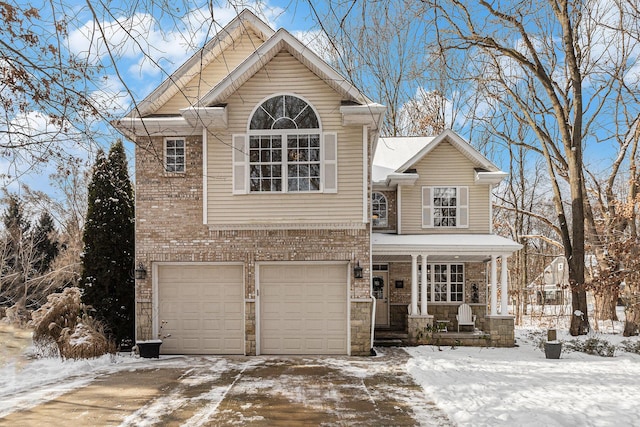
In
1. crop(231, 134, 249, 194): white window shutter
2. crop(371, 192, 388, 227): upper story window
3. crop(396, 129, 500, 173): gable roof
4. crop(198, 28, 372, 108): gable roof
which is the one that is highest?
crop(198, 28, 372, 108): gable roof

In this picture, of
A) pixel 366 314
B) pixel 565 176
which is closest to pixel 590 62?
pixel 565 176

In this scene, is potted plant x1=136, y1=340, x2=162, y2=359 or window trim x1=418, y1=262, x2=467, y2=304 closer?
potted plant x1=136, y1=340, x2=162, y2=359

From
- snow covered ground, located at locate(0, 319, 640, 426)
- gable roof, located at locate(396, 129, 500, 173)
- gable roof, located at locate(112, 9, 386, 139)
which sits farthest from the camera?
gable roof, located at locate(396, 129, 500, 173)

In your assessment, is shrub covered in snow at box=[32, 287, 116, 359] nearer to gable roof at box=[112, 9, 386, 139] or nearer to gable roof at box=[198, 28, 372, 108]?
gable roof at box=[112, 9, 386, 139]

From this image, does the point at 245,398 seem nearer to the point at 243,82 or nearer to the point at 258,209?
the point at 258,209

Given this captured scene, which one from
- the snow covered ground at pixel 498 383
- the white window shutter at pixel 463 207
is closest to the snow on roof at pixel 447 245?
the white window shutter at pixel 463 207

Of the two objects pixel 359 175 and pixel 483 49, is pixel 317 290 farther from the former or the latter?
pixel 483 49

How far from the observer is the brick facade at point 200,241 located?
11227 mm

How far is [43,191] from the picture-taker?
58.0ft

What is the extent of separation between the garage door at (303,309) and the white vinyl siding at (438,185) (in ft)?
14.1

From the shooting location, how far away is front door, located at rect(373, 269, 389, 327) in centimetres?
1550

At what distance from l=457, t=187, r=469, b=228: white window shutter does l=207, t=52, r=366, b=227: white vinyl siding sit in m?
5.26

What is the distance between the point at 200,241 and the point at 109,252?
250 centimetres

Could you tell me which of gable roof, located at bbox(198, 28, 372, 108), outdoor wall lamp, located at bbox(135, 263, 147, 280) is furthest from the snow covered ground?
gable roof, located at bbox(198, 28, 372, 108)
